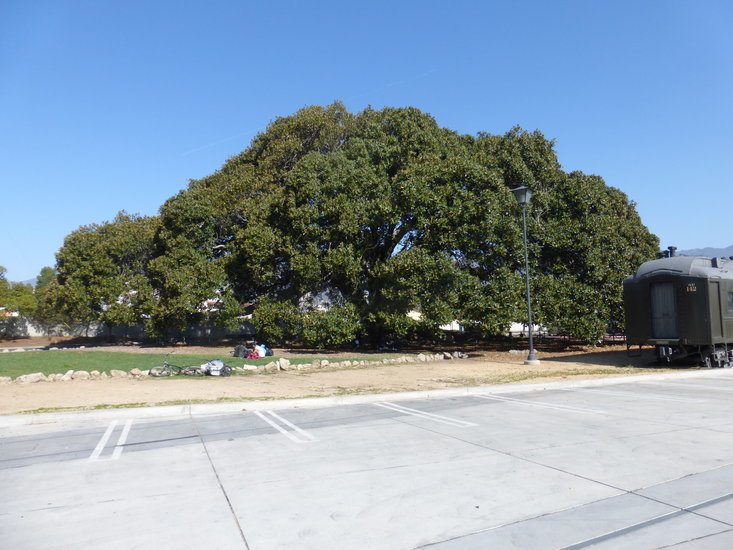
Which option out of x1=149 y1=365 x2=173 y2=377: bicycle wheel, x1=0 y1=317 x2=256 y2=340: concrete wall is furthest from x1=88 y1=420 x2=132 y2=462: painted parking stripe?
x1=0 y1=317 x2=256 y2=340: concrete wall

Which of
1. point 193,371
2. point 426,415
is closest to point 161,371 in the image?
point 193,371

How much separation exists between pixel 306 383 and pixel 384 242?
13.1m

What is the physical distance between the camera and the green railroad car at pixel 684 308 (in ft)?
55.7

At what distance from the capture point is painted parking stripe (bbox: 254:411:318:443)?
7.69m

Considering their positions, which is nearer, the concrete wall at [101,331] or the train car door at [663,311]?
the train car door at [663,311]

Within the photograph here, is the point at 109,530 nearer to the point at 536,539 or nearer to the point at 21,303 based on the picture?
the point at 536,539

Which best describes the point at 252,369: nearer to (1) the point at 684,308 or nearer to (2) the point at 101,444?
(2) the point at 101,444

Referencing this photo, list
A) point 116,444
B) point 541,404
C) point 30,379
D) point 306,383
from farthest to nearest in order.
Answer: point 30,379, point 306,383, point 541,404, point 116,444

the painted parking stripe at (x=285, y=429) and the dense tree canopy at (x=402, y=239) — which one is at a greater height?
the dense tree canopy at (x=402, y=239)

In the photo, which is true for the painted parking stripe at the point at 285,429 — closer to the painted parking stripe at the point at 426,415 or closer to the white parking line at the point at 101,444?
the painted parking stripe at the point at 426,415

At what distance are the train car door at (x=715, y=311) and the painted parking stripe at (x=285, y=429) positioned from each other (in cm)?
1478

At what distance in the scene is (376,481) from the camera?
5.57 metres

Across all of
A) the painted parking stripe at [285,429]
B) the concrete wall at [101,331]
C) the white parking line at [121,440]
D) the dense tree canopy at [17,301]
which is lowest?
the painted parking stripe at [285,429]

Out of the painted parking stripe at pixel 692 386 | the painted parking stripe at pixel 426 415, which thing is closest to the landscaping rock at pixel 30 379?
the painted parking stripe at pixel 426 415
